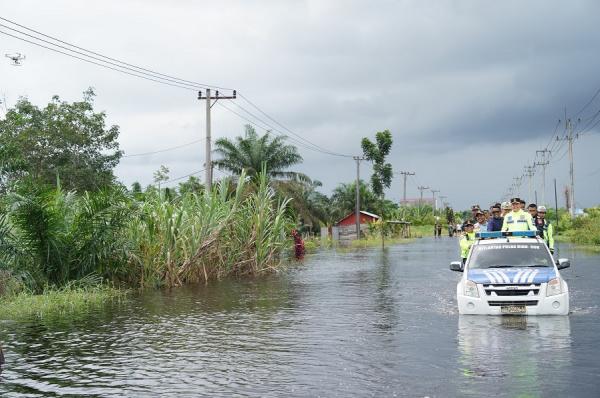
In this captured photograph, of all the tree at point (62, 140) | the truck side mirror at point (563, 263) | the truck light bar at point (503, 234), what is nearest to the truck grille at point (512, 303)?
the truck side mirror at point (563, 263)

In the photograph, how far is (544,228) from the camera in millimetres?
18016

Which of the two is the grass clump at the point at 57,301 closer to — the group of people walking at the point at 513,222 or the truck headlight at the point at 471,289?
the truck headlight at the point at 471,289

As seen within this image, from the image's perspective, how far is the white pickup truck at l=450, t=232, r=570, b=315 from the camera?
43.2 feet

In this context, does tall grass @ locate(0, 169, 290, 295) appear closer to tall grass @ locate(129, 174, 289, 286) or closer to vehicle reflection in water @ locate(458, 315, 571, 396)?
tall grass @ locate(129, 174, 289, 286)

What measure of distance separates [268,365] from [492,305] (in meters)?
5.18

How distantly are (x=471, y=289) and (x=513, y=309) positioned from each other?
0.81 metres

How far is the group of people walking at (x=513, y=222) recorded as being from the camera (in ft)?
54.1

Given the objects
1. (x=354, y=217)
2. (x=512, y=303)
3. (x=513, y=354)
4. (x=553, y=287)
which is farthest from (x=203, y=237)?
(x=354, y=217)

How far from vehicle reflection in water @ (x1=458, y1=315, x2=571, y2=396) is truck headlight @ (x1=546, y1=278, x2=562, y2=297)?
46 centimetres

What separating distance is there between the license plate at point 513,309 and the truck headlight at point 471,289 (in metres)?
0.52

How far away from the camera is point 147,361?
1046 centimetres

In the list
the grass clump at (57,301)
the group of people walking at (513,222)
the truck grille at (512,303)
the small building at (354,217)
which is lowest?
the grass clump at (57,301)

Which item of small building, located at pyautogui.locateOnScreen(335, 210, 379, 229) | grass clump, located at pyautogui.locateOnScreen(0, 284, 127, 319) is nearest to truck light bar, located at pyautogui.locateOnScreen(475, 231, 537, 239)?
grass clump, located at pyautogui.locateOnScreen(0, 284, 127, 319)

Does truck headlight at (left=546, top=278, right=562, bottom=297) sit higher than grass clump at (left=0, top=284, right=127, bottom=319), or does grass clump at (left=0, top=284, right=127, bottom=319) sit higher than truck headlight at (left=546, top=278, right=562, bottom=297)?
truck headlight at (left=546, top=278, right=562, bottom=297)
